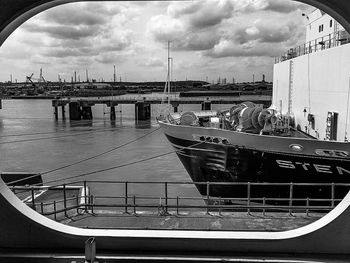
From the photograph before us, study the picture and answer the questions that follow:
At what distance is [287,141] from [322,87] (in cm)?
313

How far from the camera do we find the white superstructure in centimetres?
1020

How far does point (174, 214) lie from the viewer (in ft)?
23.4

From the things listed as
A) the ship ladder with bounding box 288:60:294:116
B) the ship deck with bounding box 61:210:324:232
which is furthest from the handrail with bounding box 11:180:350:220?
the ship ladder with bounding box 288:60:294:116

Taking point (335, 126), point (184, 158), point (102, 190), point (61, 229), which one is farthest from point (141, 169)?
point (61, 229)

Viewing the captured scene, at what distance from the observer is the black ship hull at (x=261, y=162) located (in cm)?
973

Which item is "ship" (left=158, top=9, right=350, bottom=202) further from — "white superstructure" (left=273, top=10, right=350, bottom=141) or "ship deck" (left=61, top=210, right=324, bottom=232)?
"ship deck" (left=61, top=210, right=324, bottom=232)

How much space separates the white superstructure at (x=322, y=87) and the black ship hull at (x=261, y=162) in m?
1.02

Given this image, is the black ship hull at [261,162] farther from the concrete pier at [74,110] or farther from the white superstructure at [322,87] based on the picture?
the concrete pier at [74,110]

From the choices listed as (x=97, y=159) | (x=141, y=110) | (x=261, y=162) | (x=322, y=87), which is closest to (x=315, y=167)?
(x=261, y=162)

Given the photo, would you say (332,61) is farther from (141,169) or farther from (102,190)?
(141,169)

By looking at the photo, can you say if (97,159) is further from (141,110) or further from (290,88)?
(141,110)

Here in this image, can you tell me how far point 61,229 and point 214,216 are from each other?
163 inches

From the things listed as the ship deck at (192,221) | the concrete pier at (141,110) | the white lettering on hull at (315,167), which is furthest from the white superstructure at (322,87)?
the concrete pier at (141,110)

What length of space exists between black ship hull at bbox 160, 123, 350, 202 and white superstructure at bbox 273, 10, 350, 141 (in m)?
1.02
